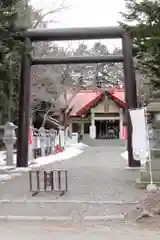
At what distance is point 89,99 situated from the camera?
53.1 metres

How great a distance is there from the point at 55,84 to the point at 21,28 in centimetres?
2062

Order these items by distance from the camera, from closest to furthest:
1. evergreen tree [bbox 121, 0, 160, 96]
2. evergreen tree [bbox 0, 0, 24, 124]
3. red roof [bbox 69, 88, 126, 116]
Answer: evergreen tree [bbox 121, 0, 160, 96]
evergreen tree [bbox 0, 0, 24, 124]
red roof [bbox 69, 88, 126, 116]

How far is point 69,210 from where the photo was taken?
340 inches

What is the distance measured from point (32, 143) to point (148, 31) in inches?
583

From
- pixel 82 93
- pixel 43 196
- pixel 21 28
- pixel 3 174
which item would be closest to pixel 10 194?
pixel 43 196

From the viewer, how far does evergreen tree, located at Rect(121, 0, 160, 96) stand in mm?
9977

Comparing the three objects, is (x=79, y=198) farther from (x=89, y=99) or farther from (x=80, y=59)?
(x=89, y=99)

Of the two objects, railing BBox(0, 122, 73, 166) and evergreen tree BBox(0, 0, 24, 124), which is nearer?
evergreen tree BBox(0, 0, 24, 124)

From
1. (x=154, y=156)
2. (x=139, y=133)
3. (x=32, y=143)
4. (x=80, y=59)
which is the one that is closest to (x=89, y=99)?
(x=32, y=143)

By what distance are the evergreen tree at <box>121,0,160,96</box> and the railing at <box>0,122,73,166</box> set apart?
8.25 metres

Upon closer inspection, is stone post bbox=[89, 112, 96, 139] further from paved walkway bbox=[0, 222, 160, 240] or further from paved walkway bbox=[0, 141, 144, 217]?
paved walkway bbox=[0, 222, 160, 240]

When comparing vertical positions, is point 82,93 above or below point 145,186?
above

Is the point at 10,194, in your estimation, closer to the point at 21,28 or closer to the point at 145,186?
the point at 145,186

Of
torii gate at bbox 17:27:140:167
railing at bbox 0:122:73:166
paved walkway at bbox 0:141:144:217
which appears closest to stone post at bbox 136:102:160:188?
paved walkway at bbox 0:141:144:217
